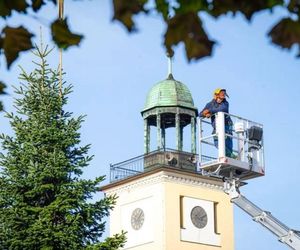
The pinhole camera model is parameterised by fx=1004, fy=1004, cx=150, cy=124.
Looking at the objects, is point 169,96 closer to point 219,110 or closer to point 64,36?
point 219,110

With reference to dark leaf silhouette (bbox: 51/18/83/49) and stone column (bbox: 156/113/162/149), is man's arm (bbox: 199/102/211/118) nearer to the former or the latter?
dark leaf silhouette (bbox: 51/18/83/49)

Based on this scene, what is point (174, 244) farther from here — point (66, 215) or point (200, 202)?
point (66, 215)

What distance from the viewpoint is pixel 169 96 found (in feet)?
145

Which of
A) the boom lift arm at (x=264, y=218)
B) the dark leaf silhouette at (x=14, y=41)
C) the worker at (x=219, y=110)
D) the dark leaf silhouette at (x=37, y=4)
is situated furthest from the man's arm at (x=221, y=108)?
the dark leaf silhouette at (x=14, y=41)

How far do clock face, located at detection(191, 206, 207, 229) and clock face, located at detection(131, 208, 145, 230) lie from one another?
86.8 inches

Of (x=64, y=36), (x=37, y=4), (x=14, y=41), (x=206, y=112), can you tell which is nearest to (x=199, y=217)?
(x=206, y=112)

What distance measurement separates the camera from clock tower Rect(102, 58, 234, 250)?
1671 inches

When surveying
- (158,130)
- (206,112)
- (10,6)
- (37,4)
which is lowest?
(10,6)

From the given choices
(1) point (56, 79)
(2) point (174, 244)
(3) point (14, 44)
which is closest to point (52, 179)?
(1) point (56, 79)

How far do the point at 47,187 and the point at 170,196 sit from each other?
73.2 ft

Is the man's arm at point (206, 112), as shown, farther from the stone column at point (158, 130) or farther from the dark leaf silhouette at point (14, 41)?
the stone column at point (158, 130)

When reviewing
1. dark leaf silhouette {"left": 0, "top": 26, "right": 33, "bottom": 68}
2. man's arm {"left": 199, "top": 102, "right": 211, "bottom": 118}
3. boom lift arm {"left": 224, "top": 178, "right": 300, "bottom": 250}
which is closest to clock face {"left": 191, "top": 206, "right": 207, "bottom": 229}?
boom lift arm {"left": 224, "top": 178, "right": 300, "bottom": 250}

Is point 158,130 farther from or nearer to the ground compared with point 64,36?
farther from the ground

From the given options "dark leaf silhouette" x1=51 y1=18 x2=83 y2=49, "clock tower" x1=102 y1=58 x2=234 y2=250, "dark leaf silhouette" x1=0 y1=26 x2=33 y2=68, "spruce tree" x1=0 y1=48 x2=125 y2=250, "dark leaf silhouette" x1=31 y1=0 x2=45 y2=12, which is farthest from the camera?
"clock tower" x1=102 y1=58 x2=234 y2=250
